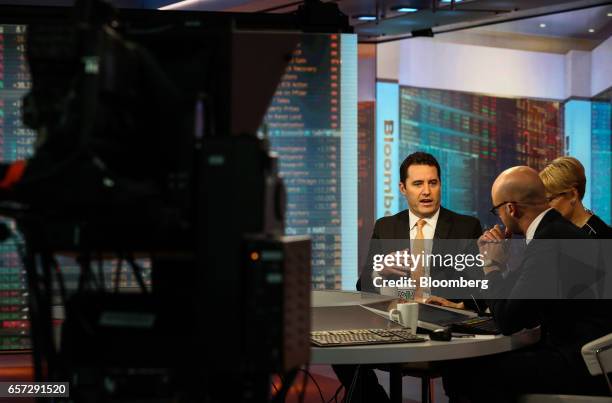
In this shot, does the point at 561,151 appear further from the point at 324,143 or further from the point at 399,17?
the point at 324,143

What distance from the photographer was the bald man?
2.70 m

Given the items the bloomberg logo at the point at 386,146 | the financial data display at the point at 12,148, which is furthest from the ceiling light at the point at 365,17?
the financial data display at the point at 12,148

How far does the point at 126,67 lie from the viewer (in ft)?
4.91

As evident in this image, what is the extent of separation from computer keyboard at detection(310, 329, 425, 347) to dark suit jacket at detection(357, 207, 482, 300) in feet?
5.15

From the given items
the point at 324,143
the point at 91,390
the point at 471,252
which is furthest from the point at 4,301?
the point at 91,390

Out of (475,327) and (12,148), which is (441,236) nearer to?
(475,327)

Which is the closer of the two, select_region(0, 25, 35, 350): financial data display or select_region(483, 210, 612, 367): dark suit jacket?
select_region(483, 210, 612, 367): dark suit jacket

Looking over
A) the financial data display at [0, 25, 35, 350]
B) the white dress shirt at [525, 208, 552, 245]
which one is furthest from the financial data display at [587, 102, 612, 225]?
the financial data display at [0, 25, 35, 350]

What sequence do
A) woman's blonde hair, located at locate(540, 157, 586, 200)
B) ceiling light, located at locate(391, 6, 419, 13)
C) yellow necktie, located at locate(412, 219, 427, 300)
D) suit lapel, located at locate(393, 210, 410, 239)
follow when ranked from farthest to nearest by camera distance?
ceiling light, located at locate(391, 6, 419, 13) → suit lapel, located at locate(393, 210, 410, 239) → yellow necktie, located at locate(412, 219, 427, 300) → woman's blonde hair, located at locate(540, 157, 586, 200)

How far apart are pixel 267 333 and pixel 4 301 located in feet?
14.7

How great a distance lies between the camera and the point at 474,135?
26.0 ft

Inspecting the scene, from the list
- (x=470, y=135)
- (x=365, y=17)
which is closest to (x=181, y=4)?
(x=365, y=17)

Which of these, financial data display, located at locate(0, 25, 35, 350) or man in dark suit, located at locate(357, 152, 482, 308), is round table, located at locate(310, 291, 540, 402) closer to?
man in dark suit, located at locate(357, 152, 482, 308)

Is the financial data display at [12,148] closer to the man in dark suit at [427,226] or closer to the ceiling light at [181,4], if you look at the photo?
the ceiling light at [181,4]
